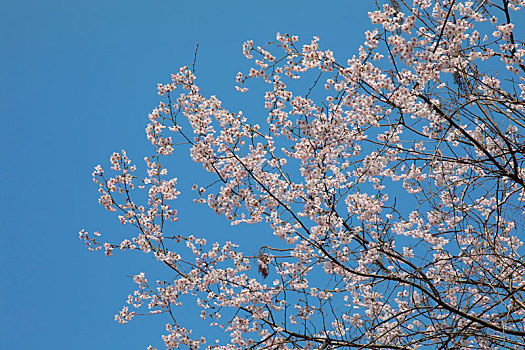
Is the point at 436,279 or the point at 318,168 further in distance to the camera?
the point at 436,279

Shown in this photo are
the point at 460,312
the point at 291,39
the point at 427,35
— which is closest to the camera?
the point at 460,312

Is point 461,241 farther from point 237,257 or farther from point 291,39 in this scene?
point 291,39

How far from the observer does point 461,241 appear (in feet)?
20.5

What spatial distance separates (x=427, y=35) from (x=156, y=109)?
10.1 ft

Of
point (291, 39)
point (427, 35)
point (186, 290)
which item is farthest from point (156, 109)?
point (427, 35)

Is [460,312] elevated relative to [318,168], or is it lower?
lower

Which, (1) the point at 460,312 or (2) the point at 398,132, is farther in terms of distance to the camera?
(2) the point at 398,132

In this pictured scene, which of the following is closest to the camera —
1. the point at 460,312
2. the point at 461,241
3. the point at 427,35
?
the point at 460,312

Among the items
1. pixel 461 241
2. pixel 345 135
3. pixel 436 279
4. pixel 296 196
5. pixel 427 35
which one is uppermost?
pixel 427 35

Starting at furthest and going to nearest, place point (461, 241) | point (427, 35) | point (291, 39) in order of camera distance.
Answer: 1. point (461, 241)
2. point (291, 39)
3. point (427, 35)

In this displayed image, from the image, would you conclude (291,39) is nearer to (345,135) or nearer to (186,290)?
(345,135)

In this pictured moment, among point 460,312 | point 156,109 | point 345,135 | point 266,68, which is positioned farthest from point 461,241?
point 156,109

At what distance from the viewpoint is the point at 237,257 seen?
5.72 m

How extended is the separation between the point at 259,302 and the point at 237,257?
0.57 m
